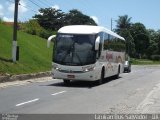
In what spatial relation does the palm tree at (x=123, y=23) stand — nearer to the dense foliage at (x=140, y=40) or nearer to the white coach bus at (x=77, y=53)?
the dense foliage at (x=140, y=40)

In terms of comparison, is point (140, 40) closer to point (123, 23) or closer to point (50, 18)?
point (123, 23)

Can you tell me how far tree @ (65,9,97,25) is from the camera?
416 feet

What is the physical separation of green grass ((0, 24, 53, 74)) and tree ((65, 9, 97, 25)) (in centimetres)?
7816

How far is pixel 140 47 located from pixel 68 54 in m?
123

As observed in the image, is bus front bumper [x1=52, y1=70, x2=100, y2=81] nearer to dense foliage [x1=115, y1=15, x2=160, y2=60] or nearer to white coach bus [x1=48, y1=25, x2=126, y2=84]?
white coach bus [x1=48, y1=25, x2=126, y2=84]

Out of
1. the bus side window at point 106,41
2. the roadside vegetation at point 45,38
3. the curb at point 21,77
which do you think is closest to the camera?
the curb at point 21,77

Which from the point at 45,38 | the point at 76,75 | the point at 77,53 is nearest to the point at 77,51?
the point at 77,53

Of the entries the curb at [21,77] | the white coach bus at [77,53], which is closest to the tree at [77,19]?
the curb at [21,77]

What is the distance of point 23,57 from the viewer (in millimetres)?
37281

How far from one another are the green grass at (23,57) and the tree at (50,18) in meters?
70.4

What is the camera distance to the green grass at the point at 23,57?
102 ft

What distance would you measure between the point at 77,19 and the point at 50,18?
41.3 ft

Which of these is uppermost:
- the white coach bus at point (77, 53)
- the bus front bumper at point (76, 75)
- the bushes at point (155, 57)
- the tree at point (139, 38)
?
the tree at point (139, 38)

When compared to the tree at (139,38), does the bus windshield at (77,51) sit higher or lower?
lower
